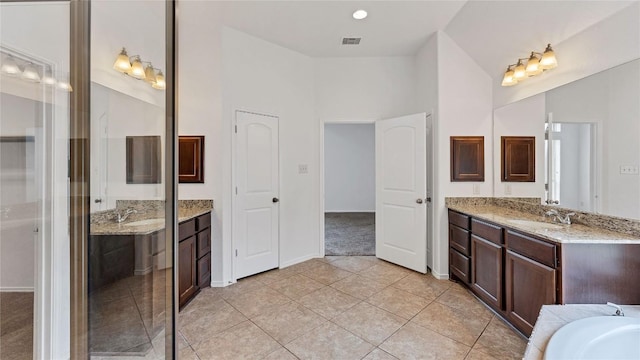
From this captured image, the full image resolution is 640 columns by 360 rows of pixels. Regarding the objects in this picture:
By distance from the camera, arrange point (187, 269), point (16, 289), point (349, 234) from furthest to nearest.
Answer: point (349, 234)
point (187, 269)
point (16, 289)

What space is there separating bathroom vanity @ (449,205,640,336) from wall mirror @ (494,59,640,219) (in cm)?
27

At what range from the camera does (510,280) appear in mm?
2135

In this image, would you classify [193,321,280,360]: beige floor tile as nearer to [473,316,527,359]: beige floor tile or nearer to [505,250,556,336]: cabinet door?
[473,316,527,359]: beige floor tile

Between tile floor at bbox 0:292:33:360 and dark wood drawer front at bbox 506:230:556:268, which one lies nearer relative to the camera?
tile floor at bbox 0:292:33:360

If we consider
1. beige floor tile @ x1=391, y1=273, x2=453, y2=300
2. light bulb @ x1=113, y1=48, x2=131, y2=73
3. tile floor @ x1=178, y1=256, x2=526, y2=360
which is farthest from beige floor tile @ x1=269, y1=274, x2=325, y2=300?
light bulb @ x1=113, y1=48, x2=131, y2=73

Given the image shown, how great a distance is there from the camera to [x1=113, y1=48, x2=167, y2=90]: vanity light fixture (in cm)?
160

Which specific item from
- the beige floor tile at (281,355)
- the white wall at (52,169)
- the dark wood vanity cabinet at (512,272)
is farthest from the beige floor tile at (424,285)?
the white wall at (52,169)

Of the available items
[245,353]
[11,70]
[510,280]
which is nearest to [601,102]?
[510,280]

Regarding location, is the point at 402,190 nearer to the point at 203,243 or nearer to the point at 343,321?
the point at 343,321

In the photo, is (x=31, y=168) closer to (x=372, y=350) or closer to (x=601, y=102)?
(x=372, y=350)

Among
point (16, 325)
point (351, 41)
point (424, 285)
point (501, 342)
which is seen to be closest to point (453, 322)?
point (501, 342)

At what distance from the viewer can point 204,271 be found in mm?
2830

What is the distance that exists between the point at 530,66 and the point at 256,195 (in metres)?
3.27

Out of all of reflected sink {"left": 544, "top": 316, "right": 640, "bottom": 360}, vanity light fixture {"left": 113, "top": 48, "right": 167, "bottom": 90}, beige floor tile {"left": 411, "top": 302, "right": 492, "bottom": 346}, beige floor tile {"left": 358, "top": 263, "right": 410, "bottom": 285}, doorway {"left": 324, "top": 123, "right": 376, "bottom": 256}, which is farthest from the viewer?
doorway {"left": 324, "top": 123, "right": 376, "bottom": 256}
